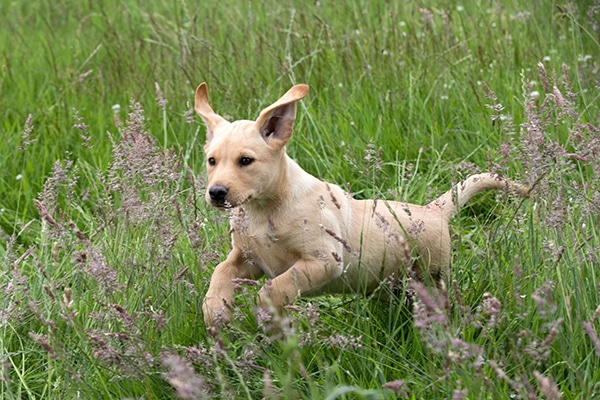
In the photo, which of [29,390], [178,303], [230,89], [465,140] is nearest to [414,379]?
[178,303]

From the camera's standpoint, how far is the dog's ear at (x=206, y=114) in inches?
149

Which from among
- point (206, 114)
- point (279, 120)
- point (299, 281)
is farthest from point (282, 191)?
point (206, 114)

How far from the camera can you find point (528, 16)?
6250 millimetres

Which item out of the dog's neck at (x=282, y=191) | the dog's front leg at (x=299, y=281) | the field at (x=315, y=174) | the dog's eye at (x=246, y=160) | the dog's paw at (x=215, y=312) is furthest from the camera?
the dog's neck at (x=282, y=191)

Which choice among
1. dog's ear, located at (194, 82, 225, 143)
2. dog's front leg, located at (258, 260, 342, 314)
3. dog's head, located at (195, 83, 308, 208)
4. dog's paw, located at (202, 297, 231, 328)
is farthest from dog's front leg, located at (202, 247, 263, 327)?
dog's ear, located at (194, 82, 225, 143)

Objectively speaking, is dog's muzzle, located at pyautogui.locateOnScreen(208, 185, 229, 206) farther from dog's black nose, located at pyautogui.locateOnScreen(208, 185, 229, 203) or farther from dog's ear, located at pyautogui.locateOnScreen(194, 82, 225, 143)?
dog's ear, located at pyautogui.locateOnScreen(194, 82, 225, 143)

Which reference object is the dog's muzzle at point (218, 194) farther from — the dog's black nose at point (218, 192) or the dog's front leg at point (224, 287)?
the dog's front leg at point (224, 287)

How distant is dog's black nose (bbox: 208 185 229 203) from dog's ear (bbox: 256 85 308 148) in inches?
13.6

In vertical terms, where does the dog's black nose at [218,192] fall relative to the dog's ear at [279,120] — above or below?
below

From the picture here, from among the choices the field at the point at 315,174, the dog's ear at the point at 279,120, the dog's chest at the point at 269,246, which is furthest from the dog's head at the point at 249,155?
the field at the point at 315,174

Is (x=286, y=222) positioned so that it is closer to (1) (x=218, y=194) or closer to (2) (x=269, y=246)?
(2) (x=269, y=246)

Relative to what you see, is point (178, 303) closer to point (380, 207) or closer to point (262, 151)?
point (262, 151)

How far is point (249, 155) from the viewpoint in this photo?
345 centimetres

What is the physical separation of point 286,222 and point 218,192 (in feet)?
1.18
